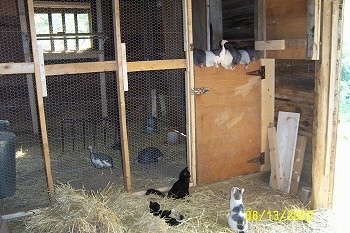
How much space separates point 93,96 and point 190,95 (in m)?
3.10

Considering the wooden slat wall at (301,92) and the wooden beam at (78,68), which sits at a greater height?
the wooden beam at (78,68)

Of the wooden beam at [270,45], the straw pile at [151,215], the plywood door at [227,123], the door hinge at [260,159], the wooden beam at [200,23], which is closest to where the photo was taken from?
the straw pile at [151,215]

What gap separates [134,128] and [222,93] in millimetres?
2247

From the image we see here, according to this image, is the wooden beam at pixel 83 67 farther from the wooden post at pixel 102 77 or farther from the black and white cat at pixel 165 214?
the wooden post at pixel 102 77

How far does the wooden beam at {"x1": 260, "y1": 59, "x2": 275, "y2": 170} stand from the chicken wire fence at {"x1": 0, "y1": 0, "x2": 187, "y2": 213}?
3.41 ft

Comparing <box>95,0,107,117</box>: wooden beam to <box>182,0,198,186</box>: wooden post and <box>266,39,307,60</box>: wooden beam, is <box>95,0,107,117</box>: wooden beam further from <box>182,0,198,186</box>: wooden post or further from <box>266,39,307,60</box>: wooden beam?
<box>266,39,307,60</box>: wooden beam

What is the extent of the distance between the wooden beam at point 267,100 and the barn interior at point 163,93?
0.01m

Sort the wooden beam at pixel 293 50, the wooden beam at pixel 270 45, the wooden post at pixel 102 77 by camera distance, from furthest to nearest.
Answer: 1. the wooden post at pixel 102 77
2. the wooden beam at pixel 270 45
3. the wooden beam at pixel 293 50

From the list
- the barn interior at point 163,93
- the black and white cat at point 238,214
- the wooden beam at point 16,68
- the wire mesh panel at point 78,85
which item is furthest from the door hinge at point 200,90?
the wire mesh panel at point 78,85

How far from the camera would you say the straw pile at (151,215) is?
259 centimetres

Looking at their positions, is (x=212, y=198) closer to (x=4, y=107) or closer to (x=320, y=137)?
(x=320, y=137)

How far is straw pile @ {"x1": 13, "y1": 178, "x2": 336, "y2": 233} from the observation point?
102 inches

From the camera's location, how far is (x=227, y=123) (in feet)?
12.2
